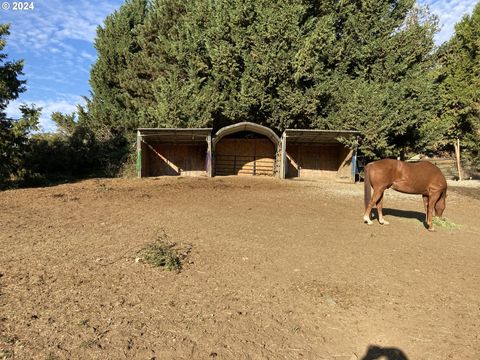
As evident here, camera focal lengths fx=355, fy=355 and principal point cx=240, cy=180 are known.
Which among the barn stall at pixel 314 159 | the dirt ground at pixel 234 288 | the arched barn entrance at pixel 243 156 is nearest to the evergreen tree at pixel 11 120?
the dirt ground at pixel 234 288

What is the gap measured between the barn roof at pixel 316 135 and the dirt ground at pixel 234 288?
1108 centimetres

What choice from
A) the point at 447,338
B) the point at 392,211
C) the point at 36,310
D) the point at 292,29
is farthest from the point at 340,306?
the point at 292,29

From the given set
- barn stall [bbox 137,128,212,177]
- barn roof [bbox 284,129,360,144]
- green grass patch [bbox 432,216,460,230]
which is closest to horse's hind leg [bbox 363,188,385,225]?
green grass patch [bbox 432,216,460,230]

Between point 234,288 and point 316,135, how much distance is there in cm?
1831

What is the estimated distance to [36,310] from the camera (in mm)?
4363

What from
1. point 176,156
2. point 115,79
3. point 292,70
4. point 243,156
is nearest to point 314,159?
point 243,156

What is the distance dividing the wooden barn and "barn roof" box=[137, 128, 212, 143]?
65mm

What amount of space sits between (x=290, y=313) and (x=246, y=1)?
911 inches

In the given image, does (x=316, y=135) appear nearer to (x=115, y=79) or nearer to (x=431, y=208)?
(x=431, y=208)

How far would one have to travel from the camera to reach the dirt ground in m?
3.96

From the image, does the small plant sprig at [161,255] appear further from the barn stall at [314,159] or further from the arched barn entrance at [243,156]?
the arched barn entrance at [243,156]

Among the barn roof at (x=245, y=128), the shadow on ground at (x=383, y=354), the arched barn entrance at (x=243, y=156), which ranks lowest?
the shadow on ground at (x=383, y=354)

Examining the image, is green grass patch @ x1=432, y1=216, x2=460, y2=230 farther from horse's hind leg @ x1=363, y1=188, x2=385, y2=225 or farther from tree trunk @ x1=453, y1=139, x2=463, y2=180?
tree trunk @ x1=453, y1=139, x2=463, y2=180

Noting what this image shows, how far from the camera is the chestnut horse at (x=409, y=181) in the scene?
10.2 m
